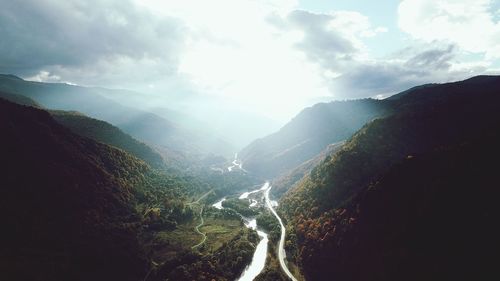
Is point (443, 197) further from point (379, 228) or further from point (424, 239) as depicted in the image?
point (379, 228)

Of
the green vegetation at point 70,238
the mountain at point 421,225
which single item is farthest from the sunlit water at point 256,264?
the mountain at point 421,225

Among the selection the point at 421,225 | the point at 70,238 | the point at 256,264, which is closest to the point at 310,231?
the point at 256,264

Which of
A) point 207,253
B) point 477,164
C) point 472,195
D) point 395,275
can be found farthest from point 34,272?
point 477,164

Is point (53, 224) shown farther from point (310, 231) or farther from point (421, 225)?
point (421, 225)

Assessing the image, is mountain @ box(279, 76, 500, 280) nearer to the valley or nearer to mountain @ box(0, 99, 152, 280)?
the valley

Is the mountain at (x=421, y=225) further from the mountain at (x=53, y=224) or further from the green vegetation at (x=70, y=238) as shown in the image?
the mountain at (x=53, y=224)

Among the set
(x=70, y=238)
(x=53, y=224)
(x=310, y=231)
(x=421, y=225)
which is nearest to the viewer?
(x=421, y=225)

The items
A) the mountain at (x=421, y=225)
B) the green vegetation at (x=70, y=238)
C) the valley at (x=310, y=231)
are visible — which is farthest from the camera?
the green vegetation at (x=70, y=238)

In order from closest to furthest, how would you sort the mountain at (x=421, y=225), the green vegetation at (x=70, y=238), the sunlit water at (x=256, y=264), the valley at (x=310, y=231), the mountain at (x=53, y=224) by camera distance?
the mountain at (x=421, y=225)
the valley at (x=310, y=231)
the mountain at (x=53, y=224)
the green vegetation at (x=70, y=238)
the sunlit water at (x=256, y=264)

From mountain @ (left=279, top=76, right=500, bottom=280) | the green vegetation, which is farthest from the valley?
the green vegetation

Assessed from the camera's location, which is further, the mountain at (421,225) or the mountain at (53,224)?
the mountain at (53,224)

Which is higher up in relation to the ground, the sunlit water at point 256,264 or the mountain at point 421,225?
the mountain at point 421,225

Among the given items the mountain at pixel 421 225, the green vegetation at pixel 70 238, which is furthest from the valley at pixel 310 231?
the green vegetation at pixel 70 238
